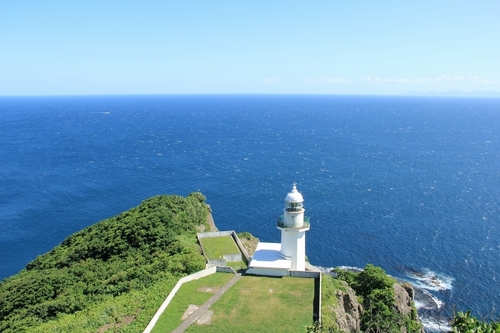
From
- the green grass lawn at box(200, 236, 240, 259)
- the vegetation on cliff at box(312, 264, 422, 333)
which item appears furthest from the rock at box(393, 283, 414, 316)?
the green grass lawn at box(200, 236, 240, 259)

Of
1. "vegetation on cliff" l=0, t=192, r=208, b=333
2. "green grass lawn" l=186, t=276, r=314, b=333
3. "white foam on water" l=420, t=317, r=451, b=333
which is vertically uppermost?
"green grass lawn" l=186, t=276, r=314, b=333

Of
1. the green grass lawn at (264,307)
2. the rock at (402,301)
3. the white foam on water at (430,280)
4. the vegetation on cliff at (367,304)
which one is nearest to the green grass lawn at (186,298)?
the green grass lawn at (264,307)

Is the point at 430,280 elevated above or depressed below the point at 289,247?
below

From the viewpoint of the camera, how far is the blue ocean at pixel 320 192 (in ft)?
202

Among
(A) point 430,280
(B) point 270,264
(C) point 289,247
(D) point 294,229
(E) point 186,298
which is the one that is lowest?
(A) point 430,280

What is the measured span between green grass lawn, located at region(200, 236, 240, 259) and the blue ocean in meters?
21.6

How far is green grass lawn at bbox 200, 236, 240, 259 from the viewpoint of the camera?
4244 centimetres

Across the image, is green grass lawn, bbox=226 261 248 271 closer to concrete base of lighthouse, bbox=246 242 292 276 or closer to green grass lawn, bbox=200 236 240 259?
green grass lawn, bbox=200 236 240 259

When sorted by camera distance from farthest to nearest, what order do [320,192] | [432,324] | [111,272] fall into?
1. [320,192]
2. [432,324]
3. [111,272]

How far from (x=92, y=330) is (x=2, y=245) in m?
49.8

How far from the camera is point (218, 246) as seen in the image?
146 feet

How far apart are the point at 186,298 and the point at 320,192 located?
209ft

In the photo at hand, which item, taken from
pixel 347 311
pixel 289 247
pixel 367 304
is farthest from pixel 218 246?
pixel 367 304

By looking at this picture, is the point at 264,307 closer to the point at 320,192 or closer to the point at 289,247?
the point at 289,247
